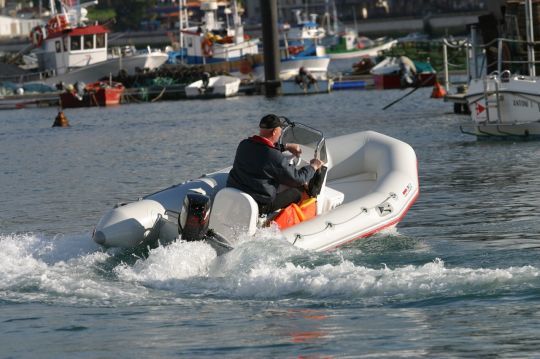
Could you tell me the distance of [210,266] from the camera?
11000 millimetres

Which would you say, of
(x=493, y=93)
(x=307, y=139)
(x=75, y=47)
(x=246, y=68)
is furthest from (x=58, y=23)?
(x=307, y=139)

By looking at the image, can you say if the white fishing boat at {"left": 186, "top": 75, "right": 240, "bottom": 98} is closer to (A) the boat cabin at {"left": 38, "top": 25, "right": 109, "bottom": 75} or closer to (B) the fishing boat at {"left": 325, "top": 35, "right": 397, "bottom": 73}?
(A) the boat cabin at {"left": 38, "top": 25, "right": 109, "bottom": 75}

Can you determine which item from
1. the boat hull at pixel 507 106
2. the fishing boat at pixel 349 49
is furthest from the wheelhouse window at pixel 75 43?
the boat hull at pixel 507 106

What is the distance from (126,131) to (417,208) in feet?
67.8

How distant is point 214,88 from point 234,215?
41.3m

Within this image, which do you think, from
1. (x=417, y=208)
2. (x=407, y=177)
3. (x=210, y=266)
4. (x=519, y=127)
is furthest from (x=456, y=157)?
(x=210, y=266)

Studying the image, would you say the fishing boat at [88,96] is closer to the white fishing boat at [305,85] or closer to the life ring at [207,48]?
the white fishing boat at [305,85]

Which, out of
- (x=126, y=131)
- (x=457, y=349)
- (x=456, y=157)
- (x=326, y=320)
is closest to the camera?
(x=457, y=349)

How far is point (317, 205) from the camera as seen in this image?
12992mm

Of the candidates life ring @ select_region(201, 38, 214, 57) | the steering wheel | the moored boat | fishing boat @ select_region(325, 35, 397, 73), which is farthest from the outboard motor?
fishing boat @ select_region(325, 35, 397, 73)

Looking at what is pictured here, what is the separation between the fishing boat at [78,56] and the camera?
62094 millimetres

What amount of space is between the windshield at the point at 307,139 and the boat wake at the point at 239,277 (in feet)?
6.51

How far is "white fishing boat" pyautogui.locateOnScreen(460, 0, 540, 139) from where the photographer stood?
23.6 metres

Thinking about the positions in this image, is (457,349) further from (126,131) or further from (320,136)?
(126,131)
